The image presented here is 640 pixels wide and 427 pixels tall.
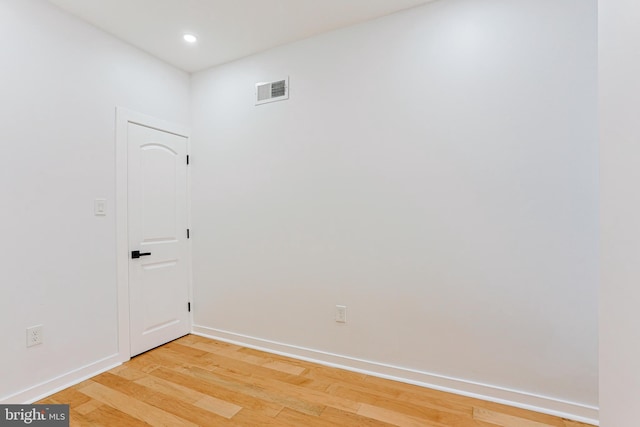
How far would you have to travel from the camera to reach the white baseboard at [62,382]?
1992 millimetres

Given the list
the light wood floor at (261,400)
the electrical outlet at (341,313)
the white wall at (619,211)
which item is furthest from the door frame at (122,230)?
the white wall at (619,211)

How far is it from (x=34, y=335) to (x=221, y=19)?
269 centimetres

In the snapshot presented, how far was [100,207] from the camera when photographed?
2.47 meters

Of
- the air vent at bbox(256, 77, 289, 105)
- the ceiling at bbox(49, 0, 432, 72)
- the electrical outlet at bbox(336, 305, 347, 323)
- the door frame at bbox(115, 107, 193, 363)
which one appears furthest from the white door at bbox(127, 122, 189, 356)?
the electrical outlet at bbox(336, 305, 347, 323)

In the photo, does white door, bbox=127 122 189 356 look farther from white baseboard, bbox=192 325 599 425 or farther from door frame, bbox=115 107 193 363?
white baseboard, bbox=192 325 599 425

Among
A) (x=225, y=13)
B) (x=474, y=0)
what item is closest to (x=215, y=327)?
(x=225, y=13)

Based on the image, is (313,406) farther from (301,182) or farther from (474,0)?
(474,0)

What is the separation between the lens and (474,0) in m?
2.09

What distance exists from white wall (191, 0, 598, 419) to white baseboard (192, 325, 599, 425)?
0.02 metres

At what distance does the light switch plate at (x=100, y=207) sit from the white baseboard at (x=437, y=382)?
1644mm

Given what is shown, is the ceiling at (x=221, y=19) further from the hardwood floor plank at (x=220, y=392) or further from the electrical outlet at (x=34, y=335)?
the hardwood floor plank at (x=220, y=392)

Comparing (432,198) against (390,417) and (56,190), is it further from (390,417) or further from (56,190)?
(56,190)

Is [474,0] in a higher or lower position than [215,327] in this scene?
higher

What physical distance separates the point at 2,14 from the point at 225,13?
1410 millimetres
